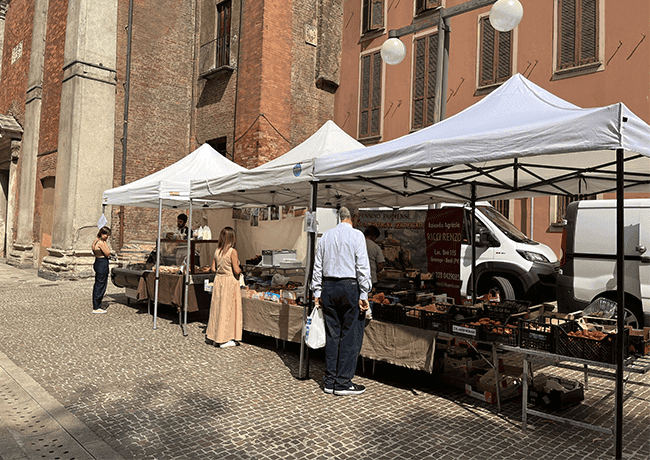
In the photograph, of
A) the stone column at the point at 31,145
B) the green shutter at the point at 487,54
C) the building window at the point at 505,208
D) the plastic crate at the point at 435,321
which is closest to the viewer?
the plastic crate at the point at 435,321

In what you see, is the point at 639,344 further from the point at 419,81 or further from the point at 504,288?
the point at 419,81

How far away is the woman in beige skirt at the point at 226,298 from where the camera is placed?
712cm

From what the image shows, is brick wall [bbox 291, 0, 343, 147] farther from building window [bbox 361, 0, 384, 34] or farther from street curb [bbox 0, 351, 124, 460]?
street curb [bbox 0, 351, 124, 460]

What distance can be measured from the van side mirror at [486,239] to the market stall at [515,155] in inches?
111

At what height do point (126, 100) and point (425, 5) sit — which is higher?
point (425, 5)

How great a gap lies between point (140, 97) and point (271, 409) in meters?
15.8

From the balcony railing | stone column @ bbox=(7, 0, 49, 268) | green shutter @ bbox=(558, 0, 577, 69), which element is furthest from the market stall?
stone column @ bbox=(7, 0, 49, 268)

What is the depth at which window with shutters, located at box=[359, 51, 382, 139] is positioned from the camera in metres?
17.5

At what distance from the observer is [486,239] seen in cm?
1045

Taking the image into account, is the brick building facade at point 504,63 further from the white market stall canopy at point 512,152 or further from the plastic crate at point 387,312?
the plastic crate at point 387,312

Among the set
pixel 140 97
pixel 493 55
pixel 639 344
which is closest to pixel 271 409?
pixel 639 344

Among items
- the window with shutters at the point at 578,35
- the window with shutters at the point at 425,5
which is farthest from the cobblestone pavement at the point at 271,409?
the window with shutters at the point at 425,5

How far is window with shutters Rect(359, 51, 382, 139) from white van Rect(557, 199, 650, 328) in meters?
10.3

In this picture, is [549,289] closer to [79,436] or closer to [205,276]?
[205,276]
